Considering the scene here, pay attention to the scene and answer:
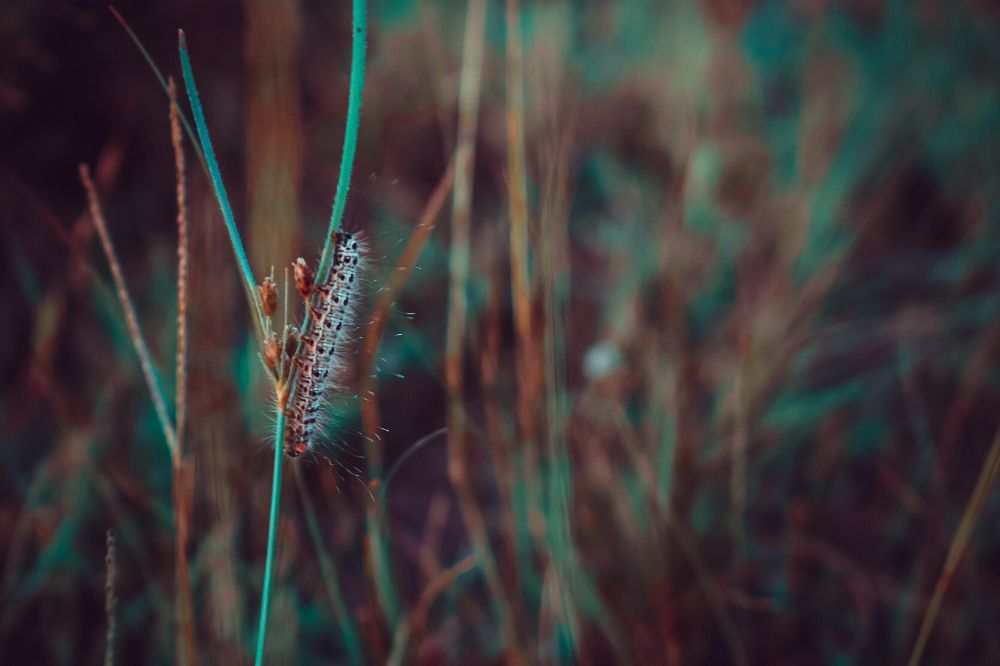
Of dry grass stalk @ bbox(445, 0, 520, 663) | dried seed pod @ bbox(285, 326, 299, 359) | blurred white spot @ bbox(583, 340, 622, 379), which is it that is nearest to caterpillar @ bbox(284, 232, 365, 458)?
dried seed pod @ bbox(285, 326, 299, 359)

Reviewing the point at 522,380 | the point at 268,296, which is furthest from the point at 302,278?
the point at 522,380

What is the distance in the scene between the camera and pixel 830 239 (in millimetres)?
1521

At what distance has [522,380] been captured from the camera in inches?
19.9

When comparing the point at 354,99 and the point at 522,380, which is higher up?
the point at 354,99

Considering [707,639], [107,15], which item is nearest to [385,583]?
[707,639]

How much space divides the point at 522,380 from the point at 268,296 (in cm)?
27

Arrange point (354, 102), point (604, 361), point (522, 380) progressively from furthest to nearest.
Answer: point (604, 361) < point (522, 380) < point (354, 102)

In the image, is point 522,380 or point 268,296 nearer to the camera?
point 268,296

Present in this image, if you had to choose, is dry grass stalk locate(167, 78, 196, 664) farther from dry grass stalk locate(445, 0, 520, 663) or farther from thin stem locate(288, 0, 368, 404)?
dry grass stalk locate(445, 0, 520, 663)

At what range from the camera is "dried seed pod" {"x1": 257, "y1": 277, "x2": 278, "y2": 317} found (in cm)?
26

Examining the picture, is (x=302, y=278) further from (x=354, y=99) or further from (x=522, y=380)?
(x=522, y=380)

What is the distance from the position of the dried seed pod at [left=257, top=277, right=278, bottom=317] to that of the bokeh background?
0.09 m

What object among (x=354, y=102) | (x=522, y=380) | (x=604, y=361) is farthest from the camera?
(x=604, y=361)

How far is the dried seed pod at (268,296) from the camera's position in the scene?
260 mm
